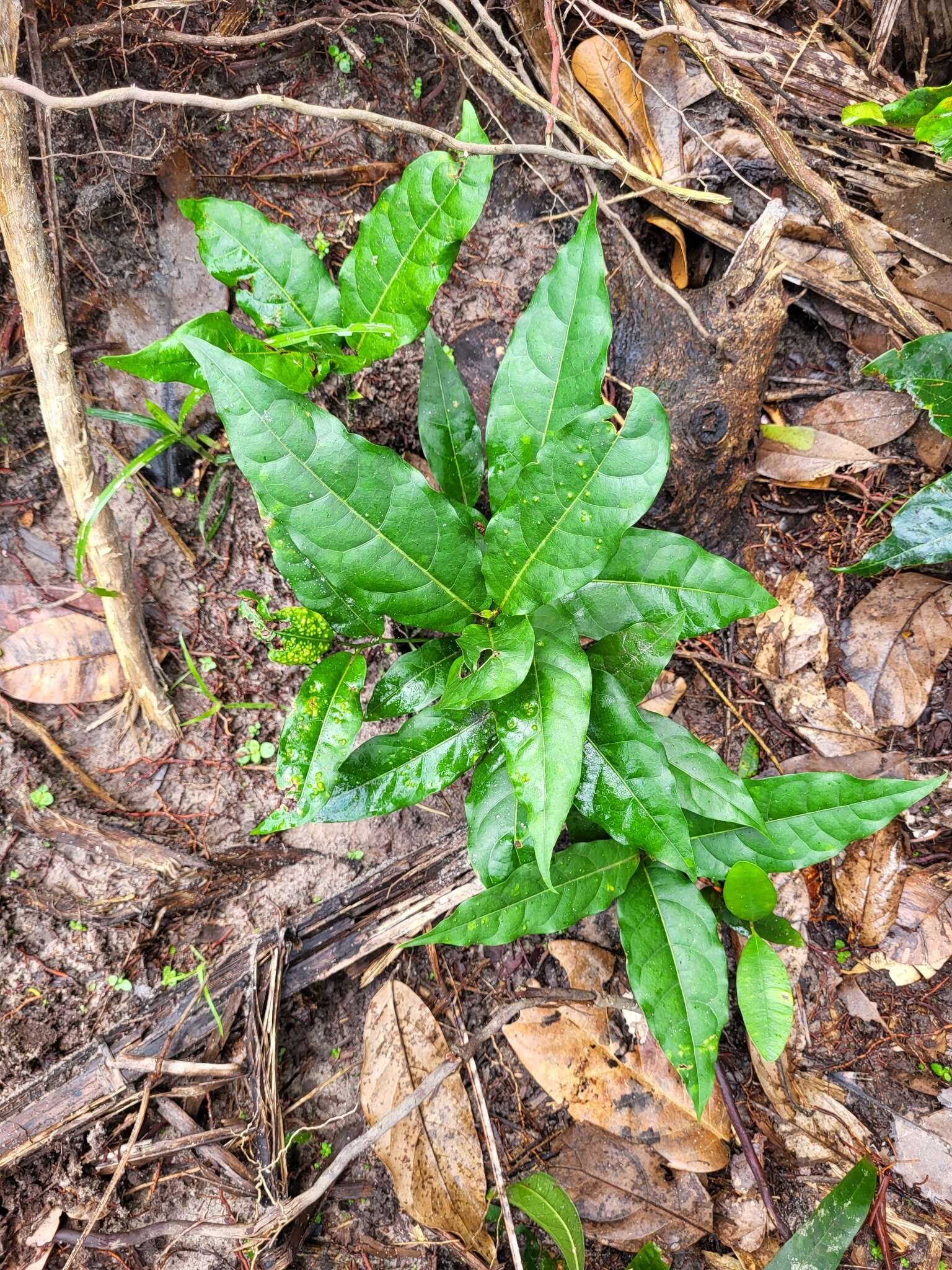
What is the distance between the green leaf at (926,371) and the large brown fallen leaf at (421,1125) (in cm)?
253

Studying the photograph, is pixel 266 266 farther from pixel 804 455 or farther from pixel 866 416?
pixel 866 416

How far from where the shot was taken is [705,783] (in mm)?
1874

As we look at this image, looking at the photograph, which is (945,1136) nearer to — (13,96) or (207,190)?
(207,190)

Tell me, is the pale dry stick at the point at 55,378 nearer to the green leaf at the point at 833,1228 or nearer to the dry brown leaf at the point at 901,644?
the dry brown leaf at the point at 901,644

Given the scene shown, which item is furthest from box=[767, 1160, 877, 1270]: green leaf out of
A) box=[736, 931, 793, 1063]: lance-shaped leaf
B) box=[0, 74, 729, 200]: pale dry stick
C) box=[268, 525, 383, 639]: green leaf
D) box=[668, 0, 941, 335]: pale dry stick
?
box=[0, 74, 729, 200]: pale dry stick

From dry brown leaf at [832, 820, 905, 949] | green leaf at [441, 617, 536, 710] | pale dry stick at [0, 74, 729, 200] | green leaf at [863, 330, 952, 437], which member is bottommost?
Result: dry brown leaf at [832, 820, 905, 949]

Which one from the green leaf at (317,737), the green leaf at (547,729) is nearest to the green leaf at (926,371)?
the green leaf at (547,729)

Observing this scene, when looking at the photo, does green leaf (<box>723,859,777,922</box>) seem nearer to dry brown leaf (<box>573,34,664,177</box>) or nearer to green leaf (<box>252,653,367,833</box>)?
green leaf (<box>252,653,367,833</box>)

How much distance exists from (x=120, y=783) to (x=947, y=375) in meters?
3.07

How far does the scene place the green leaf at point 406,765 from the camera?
187 cm

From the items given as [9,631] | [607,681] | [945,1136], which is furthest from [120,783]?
[945,1136]

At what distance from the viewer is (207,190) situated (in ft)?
8.26

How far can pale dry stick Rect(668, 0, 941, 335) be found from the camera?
7.53 ft

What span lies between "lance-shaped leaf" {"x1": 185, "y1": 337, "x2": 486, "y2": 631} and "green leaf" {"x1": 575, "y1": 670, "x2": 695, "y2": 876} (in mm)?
404
